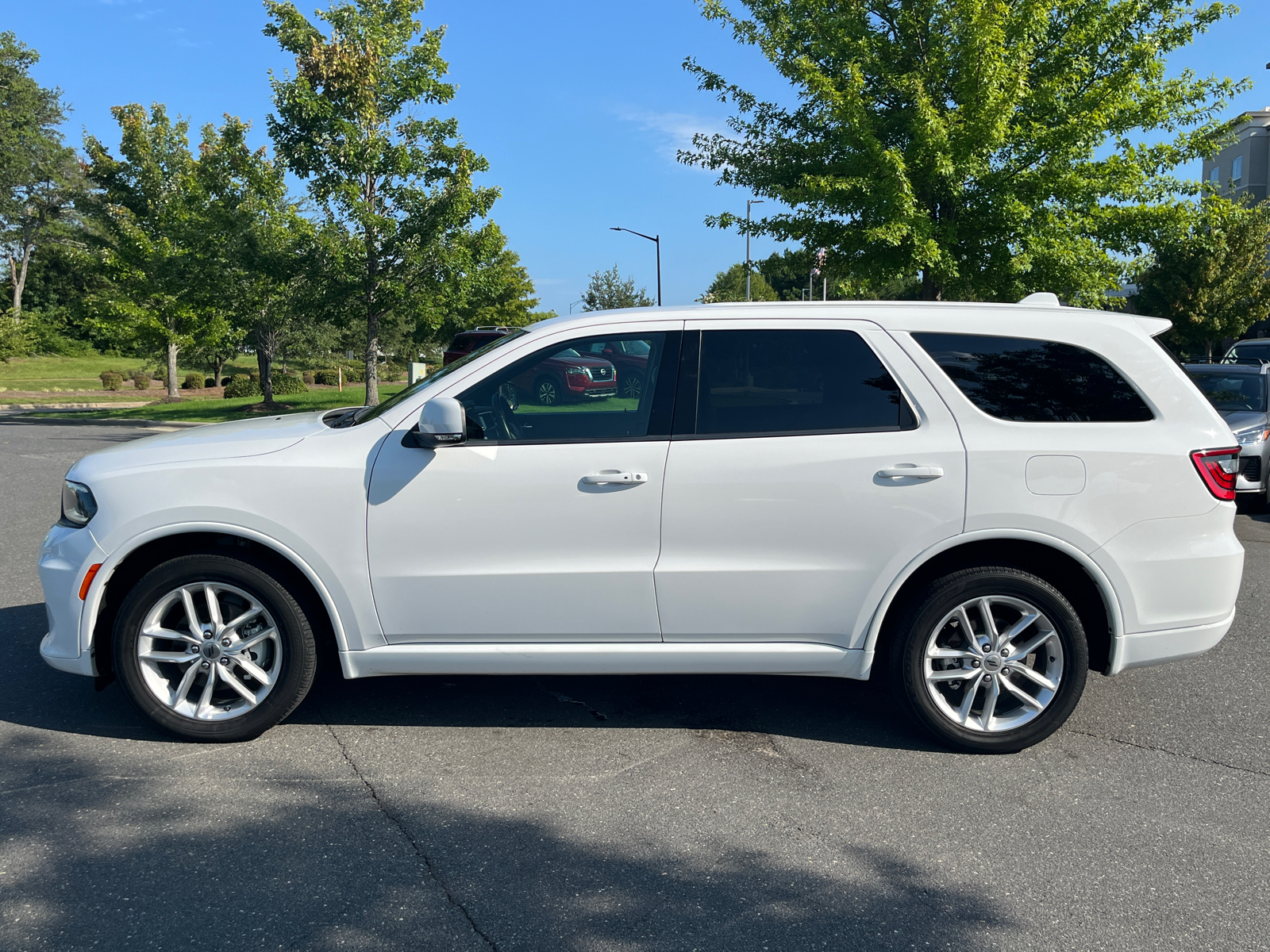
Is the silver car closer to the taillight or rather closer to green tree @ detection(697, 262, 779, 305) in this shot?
the taillight

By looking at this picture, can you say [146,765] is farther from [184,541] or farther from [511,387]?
[511,387]

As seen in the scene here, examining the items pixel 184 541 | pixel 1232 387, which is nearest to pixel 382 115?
pixel 1232 387

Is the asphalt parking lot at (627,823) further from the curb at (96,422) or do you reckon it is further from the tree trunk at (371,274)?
the curb at (96,422)

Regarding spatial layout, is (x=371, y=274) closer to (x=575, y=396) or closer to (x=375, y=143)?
(x=375, y=143)

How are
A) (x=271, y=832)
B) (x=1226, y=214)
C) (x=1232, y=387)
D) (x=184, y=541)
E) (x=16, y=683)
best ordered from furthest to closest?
(x=1226, y=214) < (x=1232, y=387) < (x=16, y=683) < (x=184, y=541) < (x=271, y=832)

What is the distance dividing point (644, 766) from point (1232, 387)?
10.1m

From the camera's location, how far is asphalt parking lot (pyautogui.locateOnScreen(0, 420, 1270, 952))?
110 inches

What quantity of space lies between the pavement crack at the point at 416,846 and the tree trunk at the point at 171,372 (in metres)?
29.3

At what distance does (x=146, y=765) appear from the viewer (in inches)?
152

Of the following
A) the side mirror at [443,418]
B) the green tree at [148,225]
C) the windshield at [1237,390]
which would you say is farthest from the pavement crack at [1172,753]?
the green tree at [148,225]

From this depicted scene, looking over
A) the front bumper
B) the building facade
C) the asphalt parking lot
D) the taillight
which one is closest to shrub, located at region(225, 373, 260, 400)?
the asphalt parking lot

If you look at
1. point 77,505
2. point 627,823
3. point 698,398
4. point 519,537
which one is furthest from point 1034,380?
point 77,505

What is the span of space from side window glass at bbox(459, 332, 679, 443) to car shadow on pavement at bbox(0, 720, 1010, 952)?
59.1 inches

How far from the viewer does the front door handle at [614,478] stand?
12.7ft
